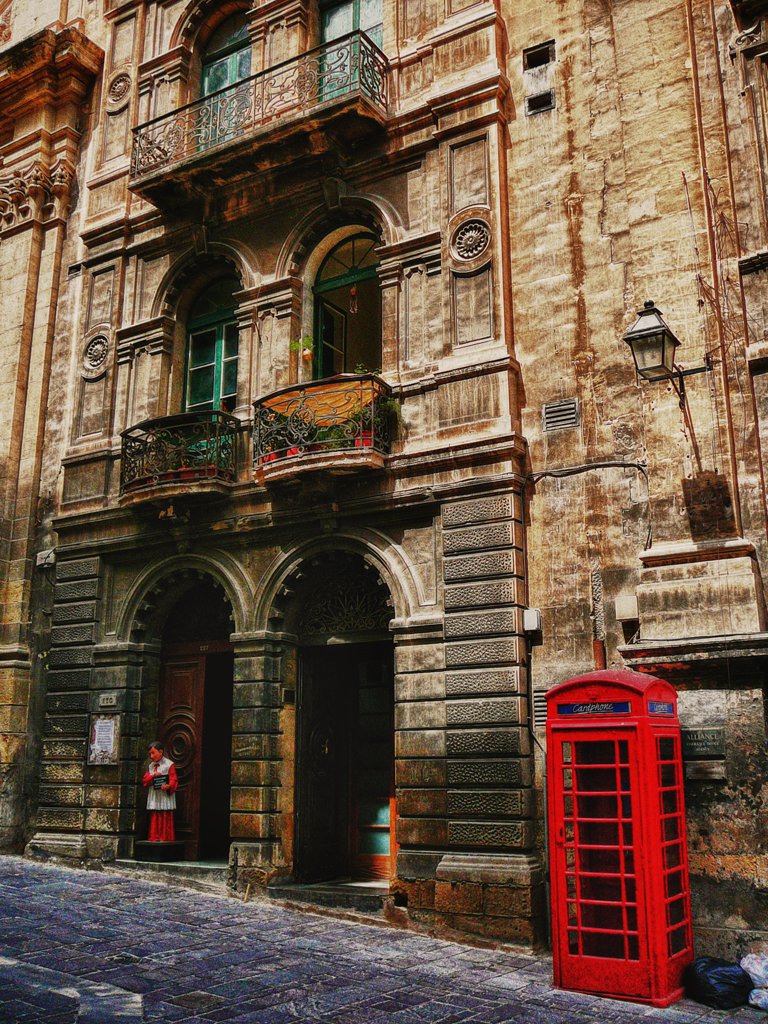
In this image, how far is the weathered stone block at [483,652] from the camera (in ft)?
34.9

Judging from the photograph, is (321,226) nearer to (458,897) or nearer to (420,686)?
(420,686)

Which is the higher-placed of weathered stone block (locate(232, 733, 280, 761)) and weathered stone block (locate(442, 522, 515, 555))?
weathered stone block (locate(442, 522, 515, 555))

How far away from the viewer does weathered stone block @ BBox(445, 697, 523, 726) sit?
1048 centimetres

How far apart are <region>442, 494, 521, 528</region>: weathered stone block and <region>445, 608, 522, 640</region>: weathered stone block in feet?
3.51

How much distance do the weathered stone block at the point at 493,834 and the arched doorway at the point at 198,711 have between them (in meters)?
4.54

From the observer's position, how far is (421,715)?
11.1 metres

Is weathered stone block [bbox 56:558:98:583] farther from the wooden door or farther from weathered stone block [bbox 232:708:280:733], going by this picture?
the wooden door

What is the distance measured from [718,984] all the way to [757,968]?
1.51ft

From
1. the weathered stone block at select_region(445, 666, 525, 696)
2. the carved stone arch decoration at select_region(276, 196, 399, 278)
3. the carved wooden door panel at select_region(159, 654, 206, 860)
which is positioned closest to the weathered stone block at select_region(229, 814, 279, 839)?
the carved wooden door panel at select_region(159, 654, 206, 860)

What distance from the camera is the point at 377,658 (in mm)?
13070

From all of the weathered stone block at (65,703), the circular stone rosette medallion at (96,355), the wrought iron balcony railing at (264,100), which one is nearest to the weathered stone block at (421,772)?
the weathered stone block at (65,703)

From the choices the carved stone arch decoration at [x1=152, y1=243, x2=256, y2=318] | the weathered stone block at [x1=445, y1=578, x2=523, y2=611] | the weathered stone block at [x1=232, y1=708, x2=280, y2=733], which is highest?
the carved stone arch decoration at [x1=152, y1=243, x2=256, y2=318]

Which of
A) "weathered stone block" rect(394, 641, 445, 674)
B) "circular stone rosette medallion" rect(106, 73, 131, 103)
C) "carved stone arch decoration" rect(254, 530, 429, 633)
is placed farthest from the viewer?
"circular stone rosette medallion" rect(106, 73, 131, 103)

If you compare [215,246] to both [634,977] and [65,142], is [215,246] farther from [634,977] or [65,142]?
[634,977]
